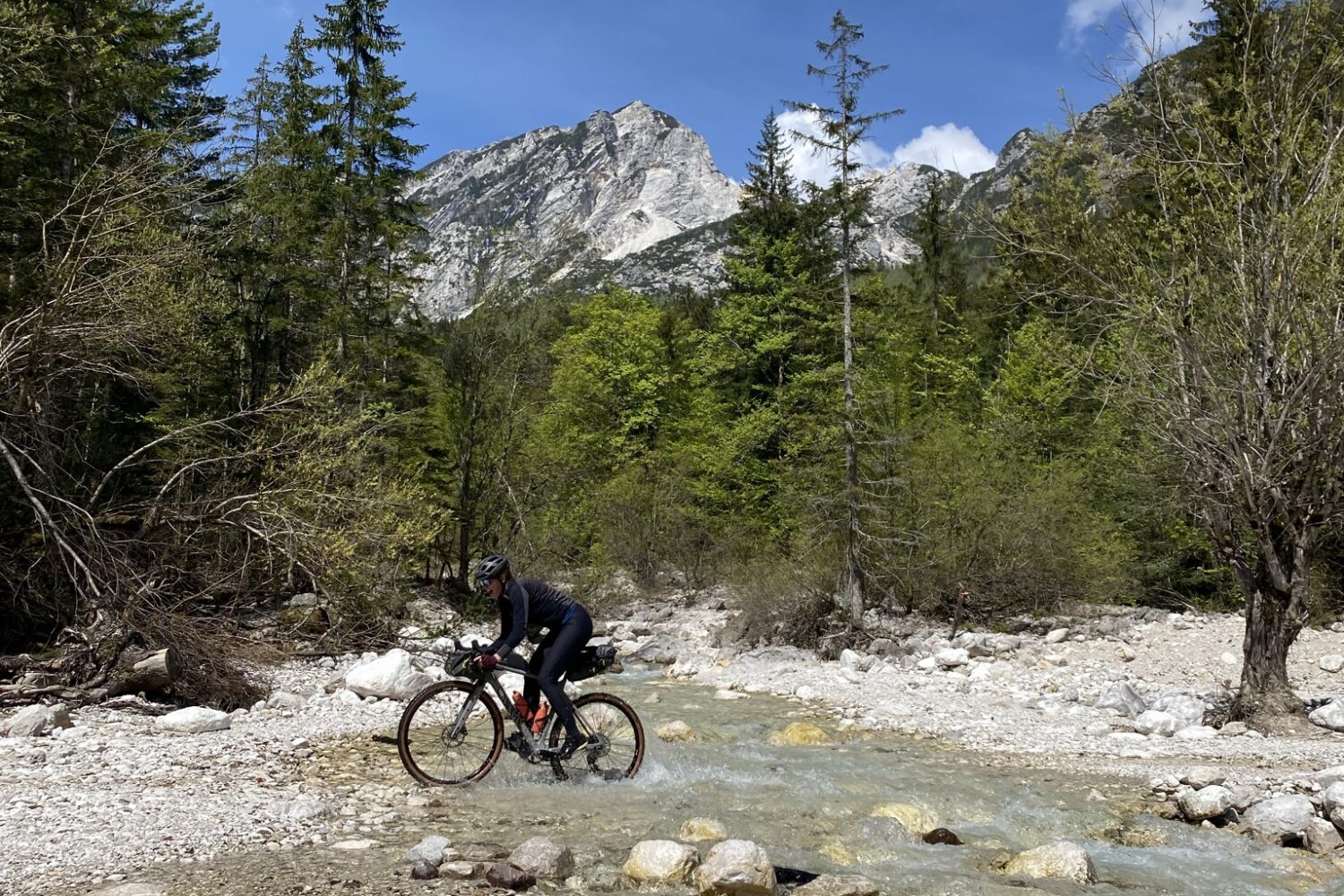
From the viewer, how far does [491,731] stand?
302 inches

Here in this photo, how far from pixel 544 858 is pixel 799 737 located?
5509 mm

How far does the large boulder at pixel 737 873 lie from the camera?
527cm

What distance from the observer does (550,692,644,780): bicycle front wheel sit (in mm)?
7660

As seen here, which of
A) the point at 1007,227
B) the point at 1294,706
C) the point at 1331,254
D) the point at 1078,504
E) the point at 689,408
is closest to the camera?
the point at 1331,254

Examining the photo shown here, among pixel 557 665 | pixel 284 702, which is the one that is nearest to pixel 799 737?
pixel 557 665

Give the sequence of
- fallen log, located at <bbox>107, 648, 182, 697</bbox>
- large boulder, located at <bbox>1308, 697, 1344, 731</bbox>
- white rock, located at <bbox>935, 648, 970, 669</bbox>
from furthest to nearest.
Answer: white rock, located at <bbox>935, 648, 970, 669</bbox> → large boulder, located at <bbox>1308, 697, 1344, 731</bbox> → fallen log, located at <bbox>107, 648, 182, 697</bbox>

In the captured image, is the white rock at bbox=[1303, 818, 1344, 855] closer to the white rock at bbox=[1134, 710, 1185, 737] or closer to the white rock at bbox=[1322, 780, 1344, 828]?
the white rock at bbox=[1322, 780, 1344, 828]

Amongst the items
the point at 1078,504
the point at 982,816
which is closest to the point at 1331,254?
the point at 982,816

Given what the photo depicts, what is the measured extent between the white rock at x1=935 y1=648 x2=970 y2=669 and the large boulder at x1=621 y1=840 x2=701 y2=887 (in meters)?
10.1

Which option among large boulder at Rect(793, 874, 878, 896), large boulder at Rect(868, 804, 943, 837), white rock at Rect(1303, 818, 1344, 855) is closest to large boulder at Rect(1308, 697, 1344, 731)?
white rock at Rect(1303, 818, 1344, 855)

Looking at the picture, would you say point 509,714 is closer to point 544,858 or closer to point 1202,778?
point 544,858

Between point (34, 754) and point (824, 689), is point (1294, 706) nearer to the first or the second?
point (824, 689)

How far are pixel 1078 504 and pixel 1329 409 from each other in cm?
1148

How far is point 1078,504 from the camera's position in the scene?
19.9 metres
